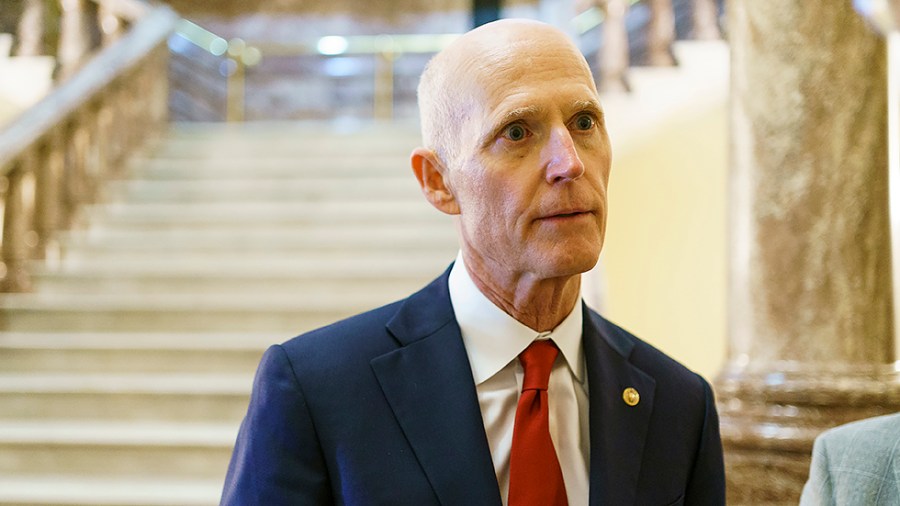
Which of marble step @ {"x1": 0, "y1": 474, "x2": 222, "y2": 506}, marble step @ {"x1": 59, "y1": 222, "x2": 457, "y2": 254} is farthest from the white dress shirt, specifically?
marble step @ {"x1": 59, "y1": 222, "x2": 457, "y2": 254}

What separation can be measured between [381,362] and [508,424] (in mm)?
201

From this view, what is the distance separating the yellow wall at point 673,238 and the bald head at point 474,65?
241 inches

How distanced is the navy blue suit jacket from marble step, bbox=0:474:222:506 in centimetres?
268

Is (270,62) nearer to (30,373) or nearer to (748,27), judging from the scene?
(30,373)

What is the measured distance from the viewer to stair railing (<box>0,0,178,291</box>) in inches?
220

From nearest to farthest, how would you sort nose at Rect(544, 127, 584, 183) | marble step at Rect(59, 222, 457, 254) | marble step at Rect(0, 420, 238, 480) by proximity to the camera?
1. nose at Rect(544, 127, 584, 183)
2. marble step at Rect(0, 420, 238, 480)
3. marble step at Rect(59, 222, 457, 254)

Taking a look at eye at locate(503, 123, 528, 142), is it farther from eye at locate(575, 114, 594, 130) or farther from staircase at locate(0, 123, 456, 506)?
staircase at locate(0, 123, 456, 506)

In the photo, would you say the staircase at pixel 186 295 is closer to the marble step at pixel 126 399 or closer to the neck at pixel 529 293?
the marble step at pixel 126 399

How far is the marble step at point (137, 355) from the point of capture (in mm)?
4902

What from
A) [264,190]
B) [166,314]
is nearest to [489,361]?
[166,314]

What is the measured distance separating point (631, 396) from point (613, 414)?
0.19 feet

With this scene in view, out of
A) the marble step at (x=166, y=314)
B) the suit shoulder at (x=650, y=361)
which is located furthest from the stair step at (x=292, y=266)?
the suit shoulder at (x=650, y=361)

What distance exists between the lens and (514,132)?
55.4 inches

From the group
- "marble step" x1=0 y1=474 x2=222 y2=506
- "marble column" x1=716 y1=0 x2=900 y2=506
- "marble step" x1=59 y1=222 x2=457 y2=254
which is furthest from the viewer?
"marble step" x1=59 y1=222 x2=457 y2=254
